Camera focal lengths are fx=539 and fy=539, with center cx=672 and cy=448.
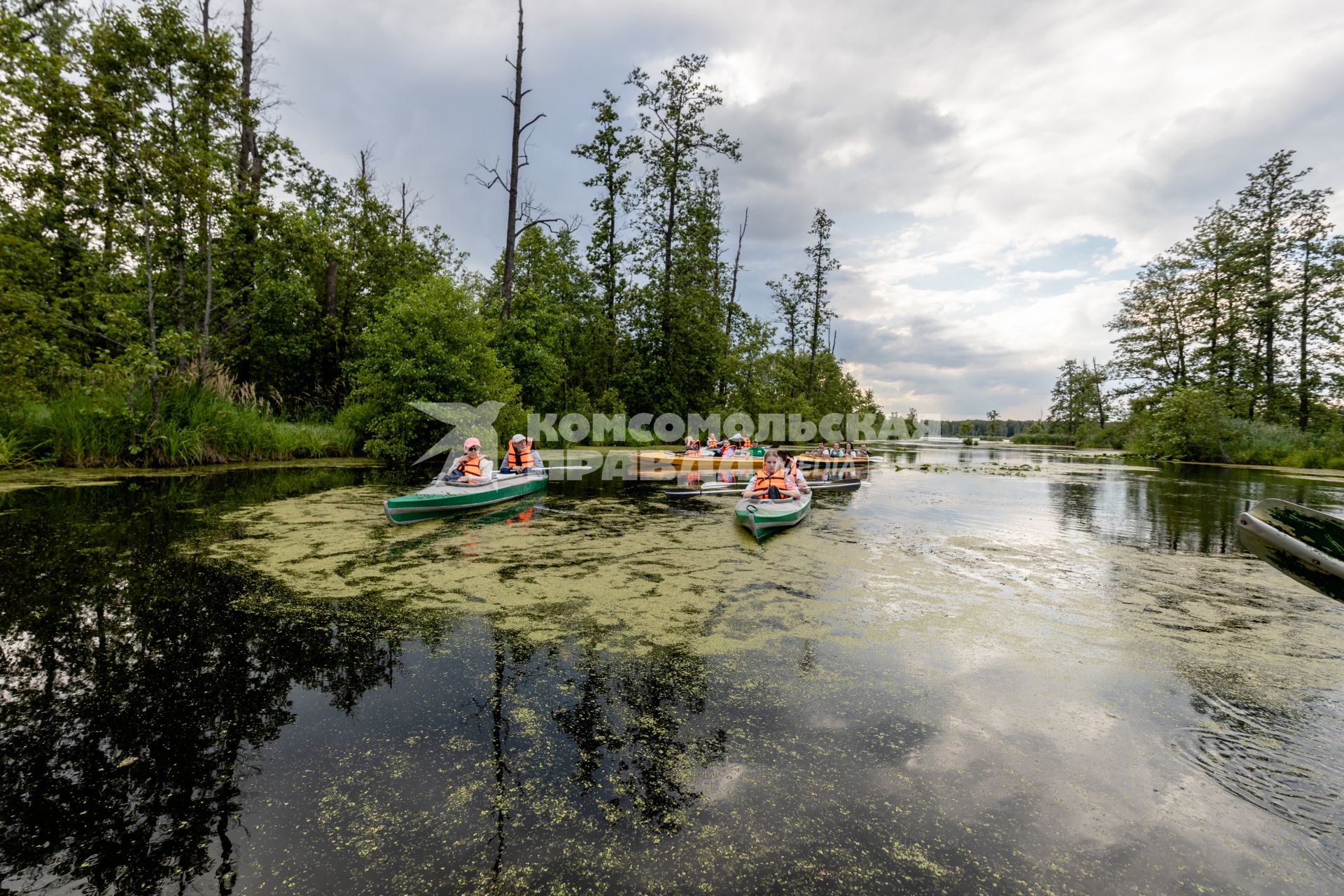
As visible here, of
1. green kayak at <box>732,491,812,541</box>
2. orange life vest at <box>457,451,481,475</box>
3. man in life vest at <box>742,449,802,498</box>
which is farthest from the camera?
orange life vest at <box>457,451,481,475</box>

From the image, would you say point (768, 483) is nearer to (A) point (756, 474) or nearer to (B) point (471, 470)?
(A) point (756, 474)

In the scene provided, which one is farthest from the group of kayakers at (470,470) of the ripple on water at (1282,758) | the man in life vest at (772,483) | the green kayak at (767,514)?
the ripple on water at (1282,758)

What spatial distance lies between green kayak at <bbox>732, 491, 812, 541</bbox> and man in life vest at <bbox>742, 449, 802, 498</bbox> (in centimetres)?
13

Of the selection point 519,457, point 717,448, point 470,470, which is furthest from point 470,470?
point 717,448

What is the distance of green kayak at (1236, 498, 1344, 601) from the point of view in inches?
65.5

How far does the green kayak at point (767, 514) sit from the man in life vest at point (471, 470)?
394 centimetres

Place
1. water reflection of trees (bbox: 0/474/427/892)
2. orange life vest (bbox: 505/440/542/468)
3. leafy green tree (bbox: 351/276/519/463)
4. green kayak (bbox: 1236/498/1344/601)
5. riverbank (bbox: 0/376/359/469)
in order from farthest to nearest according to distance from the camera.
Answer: leafy green tree (bbox: 351/276/519/463), orange life vest (bbox: 505/440/542/468), riverbank (bbox: 0/376/359/469), water reflection of trees (bbox: 0/474/427/892), green kayak (bbox: 1236/498/1344/601)

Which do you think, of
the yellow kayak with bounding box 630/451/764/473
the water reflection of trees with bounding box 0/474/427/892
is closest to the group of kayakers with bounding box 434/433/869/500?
the water reflection of trees with bounding box 0/474/427/892

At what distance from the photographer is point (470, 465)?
832 cm

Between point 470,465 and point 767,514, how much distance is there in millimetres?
4580

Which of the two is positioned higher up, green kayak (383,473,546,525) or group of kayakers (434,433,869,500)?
group of kayakers (434,433,869,500)

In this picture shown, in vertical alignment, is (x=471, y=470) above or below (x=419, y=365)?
below

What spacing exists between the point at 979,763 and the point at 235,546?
6.61 meters

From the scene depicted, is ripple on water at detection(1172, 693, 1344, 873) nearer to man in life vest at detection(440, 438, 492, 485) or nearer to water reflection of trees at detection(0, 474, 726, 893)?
water reflection of trees at detection(0, 474, 726, 893)
